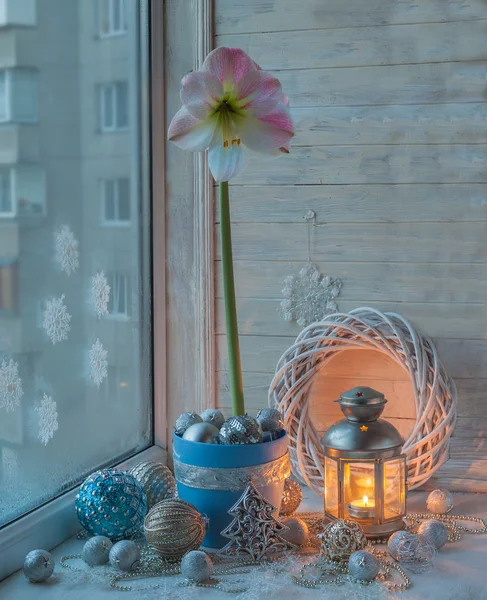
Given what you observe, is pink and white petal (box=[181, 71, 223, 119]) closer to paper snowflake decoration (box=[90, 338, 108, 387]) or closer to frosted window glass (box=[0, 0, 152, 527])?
frosted window glass (box=[0, 0, 152, 527])

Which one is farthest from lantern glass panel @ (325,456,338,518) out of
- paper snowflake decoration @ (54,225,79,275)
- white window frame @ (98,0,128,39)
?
white window frame @ (98,0,128,39)

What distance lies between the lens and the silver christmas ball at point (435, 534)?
48.4 inches

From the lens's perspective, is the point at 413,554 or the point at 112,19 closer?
the point at 413,554

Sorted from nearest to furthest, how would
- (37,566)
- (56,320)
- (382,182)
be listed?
(37,566), (56,320), (382,182)

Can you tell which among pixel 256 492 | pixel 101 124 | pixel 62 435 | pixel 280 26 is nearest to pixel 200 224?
pixel 101 124

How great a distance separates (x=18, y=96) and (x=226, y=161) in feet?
1.16

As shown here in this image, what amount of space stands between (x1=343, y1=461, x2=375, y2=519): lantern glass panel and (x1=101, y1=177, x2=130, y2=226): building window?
68cm

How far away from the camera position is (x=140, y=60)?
167cm

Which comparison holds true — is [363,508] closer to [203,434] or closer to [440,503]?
[440,503]

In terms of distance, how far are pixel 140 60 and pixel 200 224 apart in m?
0.39

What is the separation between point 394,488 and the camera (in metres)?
1.31

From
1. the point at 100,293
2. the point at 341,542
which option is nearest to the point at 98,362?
the point at 100,293

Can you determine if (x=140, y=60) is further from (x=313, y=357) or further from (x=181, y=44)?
(x=313, y=357)

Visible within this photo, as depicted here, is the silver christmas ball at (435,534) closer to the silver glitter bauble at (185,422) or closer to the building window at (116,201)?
the silver glitter bauble at (185,422)
